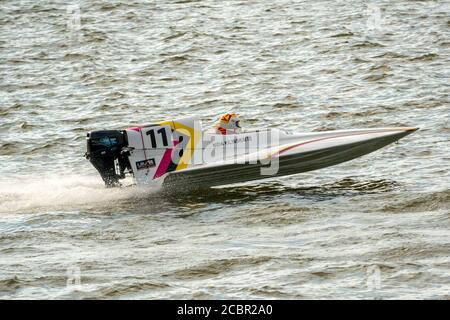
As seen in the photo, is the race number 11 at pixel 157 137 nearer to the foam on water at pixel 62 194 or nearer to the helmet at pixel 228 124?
the foam on water at pixel 62 194

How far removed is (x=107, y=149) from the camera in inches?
555

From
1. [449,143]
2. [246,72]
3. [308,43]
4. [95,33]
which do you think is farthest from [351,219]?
[95,33]

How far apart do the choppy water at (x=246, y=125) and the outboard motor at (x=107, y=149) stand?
504 millimetres

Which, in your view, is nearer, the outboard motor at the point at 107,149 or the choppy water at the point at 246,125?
the choppy water at the point at 246,125

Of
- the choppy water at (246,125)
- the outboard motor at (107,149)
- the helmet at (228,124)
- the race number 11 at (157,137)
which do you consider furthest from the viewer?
the helmet at (228,124)

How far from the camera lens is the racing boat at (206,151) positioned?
46.4ft

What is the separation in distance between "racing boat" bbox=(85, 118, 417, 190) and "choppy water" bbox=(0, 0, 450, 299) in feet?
1.18

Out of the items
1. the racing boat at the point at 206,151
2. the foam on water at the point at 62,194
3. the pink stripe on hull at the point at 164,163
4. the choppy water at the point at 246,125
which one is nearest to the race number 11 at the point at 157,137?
the racing boat at the point at 206,151

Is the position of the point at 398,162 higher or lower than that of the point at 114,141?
lower

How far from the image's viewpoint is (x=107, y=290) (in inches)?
401

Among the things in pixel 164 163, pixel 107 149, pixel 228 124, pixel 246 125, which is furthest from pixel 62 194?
pixel 246 125

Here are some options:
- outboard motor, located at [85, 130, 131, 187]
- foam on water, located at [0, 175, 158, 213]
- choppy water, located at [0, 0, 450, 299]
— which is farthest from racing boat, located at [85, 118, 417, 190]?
choppy water, located at [0, 0, 450, 299]
